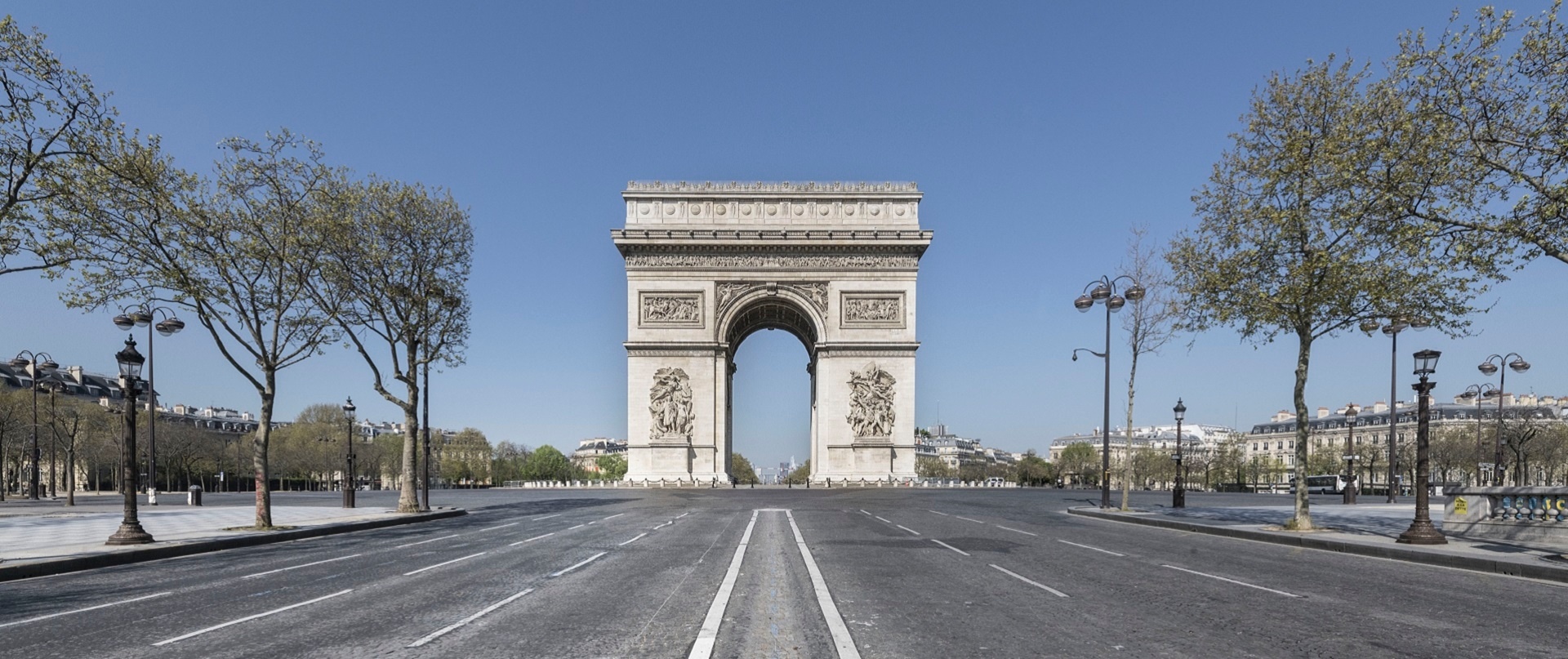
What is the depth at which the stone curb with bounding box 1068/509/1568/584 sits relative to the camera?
1175cm

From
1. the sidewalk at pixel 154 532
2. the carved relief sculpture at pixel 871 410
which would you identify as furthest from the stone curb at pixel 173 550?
the carved relief sculpture at pixel 871 410

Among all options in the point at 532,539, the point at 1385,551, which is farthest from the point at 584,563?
the point at 1385,551

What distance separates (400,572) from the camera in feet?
38.6

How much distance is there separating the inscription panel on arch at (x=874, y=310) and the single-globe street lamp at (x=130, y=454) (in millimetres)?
38137

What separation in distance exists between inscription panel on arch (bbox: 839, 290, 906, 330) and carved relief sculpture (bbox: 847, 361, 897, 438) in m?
3.34

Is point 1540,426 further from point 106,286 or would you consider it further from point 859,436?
point 106,286

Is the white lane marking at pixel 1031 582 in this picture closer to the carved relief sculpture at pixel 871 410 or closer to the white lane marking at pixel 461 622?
the white lane marking at pixel 461 622

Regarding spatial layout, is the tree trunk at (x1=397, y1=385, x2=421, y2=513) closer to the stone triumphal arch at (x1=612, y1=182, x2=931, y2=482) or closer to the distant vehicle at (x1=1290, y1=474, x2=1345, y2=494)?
the stone triumphal arch at (x1=612, y1=182, x2=931, y2=482)

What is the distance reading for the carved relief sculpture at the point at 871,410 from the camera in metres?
50.1

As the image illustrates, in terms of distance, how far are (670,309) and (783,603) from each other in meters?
43.3

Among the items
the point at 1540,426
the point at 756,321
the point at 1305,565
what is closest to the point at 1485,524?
the point at 1305,565

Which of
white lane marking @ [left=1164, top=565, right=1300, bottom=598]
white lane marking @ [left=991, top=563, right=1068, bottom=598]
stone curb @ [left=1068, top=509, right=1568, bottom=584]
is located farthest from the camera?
stone curb @ [left=1068, top=509, right=1568, bottom=584]

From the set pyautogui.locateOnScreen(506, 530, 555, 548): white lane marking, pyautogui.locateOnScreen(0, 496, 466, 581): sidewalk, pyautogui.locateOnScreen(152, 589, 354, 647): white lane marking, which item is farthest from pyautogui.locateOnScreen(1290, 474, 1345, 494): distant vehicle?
pyautogui.locateOnScreen(152, 589, 354, 647): white lane marking

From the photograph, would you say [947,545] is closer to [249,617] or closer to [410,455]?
[249,617]
